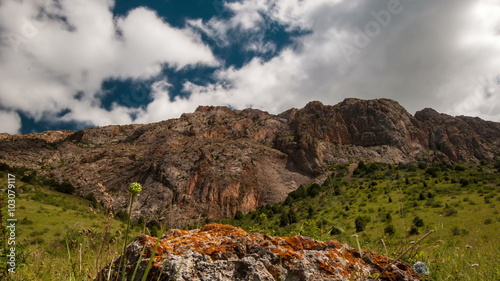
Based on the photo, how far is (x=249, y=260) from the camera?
303 centimetres

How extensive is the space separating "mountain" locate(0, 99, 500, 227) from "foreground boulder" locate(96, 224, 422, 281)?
53.0 metres

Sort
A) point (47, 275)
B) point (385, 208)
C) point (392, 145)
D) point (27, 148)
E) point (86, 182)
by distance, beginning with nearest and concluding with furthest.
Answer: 1. point (47, 275)
2. point (385, 208)
3. point (86, 182)
4. point (27, 148)
5. point (392, 145)

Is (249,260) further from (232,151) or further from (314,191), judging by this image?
(232,151)

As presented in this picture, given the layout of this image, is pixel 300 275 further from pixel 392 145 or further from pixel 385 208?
pixel 392 145

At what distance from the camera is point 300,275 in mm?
2977

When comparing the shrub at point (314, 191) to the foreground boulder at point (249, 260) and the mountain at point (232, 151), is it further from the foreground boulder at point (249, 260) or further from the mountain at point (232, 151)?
the foreground boulder at point (249, 260)

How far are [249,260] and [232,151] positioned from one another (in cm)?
9003

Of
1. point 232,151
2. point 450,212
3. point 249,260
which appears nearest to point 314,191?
point 232,151

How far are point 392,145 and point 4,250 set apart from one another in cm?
12282

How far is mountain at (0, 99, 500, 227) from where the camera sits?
79250mm

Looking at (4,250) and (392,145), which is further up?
(392,145)

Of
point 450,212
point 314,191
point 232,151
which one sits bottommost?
point 450,212

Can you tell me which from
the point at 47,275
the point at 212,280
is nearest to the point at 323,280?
the point at 212,280

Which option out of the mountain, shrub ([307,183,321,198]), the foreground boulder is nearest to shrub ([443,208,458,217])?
the foreground boulder
